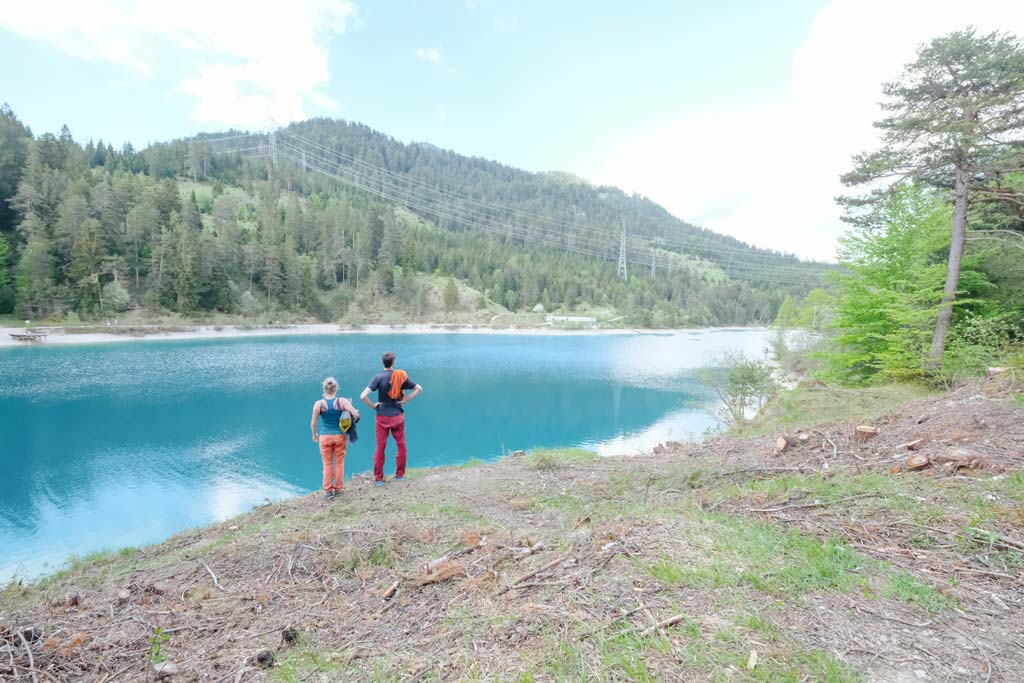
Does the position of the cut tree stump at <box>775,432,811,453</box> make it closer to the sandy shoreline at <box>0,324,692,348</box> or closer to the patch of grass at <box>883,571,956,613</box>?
the patch of grass at <box>883,571,956,613</box>

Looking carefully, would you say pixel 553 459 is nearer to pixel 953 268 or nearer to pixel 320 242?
pixel 953 268

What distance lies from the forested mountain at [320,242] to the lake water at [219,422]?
1691 centimetres

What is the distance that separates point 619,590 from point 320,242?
94.7 m

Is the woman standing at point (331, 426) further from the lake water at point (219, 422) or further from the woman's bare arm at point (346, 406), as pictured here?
the lake water at point (219, 422)

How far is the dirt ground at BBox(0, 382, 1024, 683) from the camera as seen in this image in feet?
7.89

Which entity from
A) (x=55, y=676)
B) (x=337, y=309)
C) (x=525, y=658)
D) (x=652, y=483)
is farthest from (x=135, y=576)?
(x=337, y=309)

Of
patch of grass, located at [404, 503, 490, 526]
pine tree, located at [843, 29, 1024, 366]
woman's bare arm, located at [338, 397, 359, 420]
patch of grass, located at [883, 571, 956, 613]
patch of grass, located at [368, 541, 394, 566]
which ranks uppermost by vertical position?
pine tree, located at [843, 29, 1024, 366]

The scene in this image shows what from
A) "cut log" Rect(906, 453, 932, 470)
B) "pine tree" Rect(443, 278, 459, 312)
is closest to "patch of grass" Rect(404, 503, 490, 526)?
"cut log" Rect(906, 453, 932, 470)

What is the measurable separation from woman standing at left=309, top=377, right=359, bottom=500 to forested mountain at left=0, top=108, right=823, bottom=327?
6275cm

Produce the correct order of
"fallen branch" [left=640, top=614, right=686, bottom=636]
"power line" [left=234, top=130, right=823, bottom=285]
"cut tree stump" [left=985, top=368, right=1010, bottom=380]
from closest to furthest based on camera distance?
1. "fallen branch" [left=640, top=614, right=686, bottom=636]
2. "cut tree stump" [left=985, top=368, right=1010, bottom=380]
3. "power line" [left=234, top=130, right=823, bottom=285]

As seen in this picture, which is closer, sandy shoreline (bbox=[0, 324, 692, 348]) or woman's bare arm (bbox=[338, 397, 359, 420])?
woman's bare arm (bbox=[338, 397, 359, 420])

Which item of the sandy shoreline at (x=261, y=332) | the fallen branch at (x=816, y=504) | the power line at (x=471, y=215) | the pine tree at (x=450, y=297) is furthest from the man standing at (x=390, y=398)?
the power line at (x=471, y=215)

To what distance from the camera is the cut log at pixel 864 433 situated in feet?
20.3

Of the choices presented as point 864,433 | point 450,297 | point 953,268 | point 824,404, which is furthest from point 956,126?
point 450,297
